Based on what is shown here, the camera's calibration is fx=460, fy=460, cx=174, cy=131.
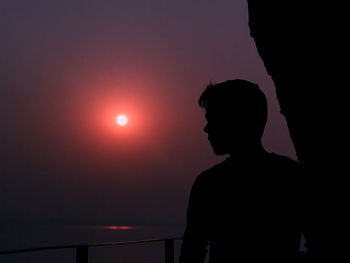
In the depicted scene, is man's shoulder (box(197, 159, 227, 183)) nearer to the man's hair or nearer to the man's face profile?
the man's face profile

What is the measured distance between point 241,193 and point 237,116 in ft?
0.87

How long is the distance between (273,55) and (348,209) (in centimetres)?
51

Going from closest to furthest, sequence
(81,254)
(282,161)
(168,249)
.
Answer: (282,161)
(81,254)
(168,249)

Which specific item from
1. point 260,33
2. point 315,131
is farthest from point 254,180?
point 260,33

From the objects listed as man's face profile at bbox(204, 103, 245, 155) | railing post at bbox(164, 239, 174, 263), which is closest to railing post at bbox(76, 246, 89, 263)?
railing post at bbox(164, 239, 174, 263)

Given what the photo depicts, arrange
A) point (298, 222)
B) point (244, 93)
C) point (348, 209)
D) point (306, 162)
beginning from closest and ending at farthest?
point (348, 209) → point (306, 162) → point (298, 222) → point (244, 93)

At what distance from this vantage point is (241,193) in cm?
158

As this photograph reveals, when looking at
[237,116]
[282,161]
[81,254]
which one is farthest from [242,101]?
[81,254]

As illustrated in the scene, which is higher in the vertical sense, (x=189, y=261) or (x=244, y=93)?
(x=244, y=93)

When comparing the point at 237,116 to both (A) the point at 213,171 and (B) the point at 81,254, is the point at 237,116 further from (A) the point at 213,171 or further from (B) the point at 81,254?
(B) the point at 81,254

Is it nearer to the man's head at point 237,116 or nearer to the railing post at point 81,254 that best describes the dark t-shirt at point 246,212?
the man's head at point 237,116

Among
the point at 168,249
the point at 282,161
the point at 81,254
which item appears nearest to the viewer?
the point at 282,161

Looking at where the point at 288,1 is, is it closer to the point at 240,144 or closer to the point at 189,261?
the point at 240,144

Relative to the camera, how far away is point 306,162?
133 cm
